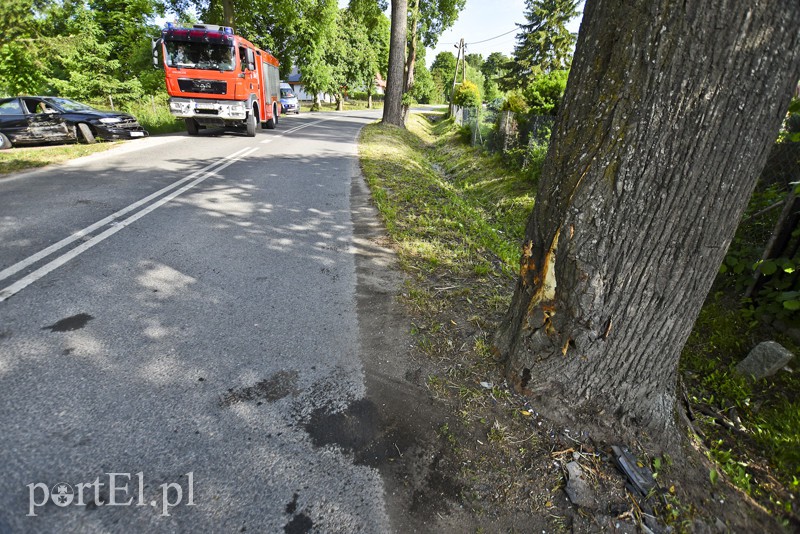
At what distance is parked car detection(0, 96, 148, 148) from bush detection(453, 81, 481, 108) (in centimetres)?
1963

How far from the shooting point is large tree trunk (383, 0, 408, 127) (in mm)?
17875

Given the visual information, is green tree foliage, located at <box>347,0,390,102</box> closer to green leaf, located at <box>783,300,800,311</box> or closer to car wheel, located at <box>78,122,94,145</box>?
car wheel, located at <box>78,122,94,145</box>

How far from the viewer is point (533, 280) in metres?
2.31

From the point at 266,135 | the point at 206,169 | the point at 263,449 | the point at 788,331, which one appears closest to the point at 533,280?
the point at 263,449

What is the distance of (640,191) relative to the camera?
5.99 feet

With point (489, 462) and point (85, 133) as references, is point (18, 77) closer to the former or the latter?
point (85, 133)

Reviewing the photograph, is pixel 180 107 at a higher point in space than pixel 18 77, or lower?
lower

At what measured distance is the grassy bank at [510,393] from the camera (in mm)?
1982

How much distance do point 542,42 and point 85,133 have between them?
3605 centimetres

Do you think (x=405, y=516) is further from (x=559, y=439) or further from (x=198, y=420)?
(x=198, y=420)

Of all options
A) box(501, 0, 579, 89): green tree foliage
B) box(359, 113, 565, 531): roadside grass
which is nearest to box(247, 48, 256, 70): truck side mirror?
box(359, 113, 565, 531): roadside grass

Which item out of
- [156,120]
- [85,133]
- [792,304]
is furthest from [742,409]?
[156,120]

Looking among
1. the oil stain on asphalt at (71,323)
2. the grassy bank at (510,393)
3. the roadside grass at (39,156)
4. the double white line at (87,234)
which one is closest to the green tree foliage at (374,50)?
the roadside grass at (39,156)

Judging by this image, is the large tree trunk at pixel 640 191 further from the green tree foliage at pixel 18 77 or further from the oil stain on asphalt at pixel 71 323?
the green tree foliage at pixel 18 77
